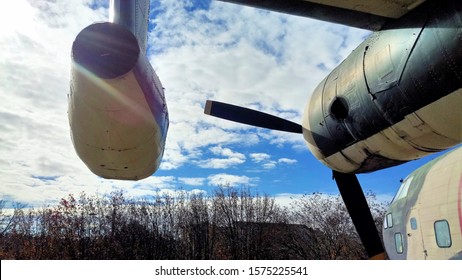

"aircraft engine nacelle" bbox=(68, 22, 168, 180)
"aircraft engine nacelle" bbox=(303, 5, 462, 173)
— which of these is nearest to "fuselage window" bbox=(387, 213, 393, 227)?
"aircraft engine nacelle" bbox=(303, 5, 462, 173)

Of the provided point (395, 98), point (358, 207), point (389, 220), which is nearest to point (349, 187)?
point (358, 207)

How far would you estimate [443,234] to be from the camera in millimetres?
6266

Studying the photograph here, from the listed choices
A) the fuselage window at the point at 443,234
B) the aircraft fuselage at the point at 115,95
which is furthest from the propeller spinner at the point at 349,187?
the aircraft fuselage at the point at 115,95

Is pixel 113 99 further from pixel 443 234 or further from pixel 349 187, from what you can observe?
pixel 443 234

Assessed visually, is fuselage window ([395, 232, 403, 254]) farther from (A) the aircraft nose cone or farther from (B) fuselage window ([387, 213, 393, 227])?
(A) the aircraft nose cone

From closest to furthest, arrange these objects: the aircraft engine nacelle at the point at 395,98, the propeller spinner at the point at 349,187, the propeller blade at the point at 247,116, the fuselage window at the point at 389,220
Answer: the aircraft engine nacelle at the point at 395,98 < the propeller blade at the point at 247,116 < the propeller spinner at the point at 349,187 < the fuselage window at the point at 389,220

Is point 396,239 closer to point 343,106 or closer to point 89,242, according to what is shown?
point 343,106

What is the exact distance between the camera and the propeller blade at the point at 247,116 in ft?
22.7

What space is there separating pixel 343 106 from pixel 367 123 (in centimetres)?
52

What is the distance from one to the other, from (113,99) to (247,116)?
15.1 ft

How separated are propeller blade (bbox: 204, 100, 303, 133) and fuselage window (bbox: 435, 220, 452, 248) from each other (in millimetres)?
3088

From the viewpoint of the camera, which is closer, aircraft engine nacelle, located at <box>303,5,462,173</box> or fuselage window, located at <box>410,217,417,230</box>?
aircraft engine nacelle, located at <box>303,5,462,173</box>

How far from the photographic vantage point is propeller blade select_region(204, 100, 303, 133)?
6910 millimetres

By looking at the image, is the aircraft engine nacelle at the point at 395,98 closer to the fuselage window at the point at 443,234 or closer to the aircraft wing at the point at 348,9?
the aircraft wing at the point at 348,9
